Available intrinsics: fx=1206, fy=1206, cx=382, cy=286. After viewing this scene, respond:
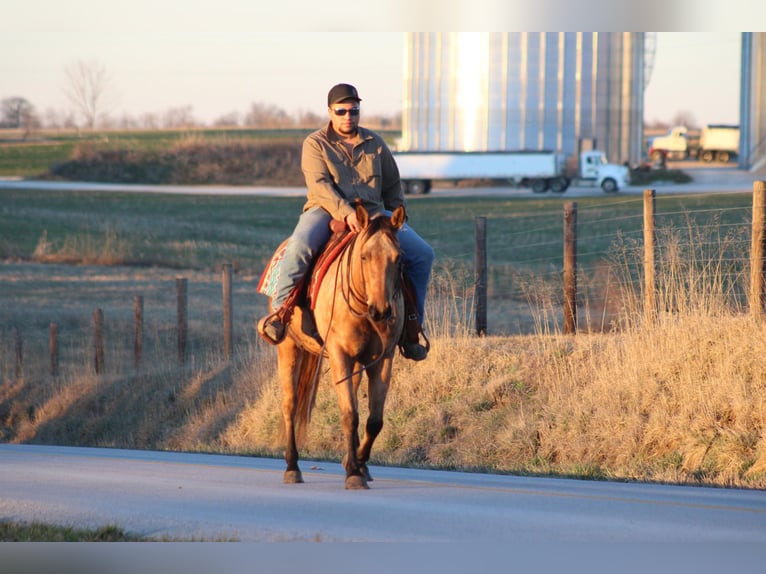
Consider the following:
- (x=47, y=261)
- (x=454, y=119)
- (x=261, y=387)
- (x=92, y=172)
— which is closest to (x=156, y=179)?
(x=92, y=172)

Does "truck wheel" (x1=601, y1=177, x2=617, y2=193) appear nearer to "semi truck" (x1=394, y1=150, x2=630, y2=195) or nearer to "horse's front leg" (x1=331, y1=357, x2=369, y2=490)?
"semi truck" (x1=394, y1=150, x2=630, y2=195)

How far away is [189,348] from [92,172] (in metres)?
68.1

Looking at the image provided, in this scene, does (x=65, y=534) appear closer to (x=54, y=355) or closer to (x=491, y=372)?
(x=491, y=372)

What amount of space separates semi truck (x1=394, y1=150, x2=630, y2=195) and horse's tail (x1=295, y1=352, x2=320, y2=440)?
64392 millimetres

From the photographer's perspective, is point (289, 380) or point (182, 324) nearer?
point (289, 380)

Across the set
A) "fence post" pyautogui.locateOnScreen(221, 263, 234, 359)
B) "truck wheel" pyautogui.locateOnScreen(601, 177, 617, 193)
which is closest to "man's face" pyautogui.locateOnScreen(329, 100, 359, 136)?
"fence post" pyautogui.locateOnScreen(221, 263, 234, 359)

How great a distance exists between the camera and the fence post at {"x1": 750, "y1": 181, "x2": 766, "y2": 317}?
15.1 metres

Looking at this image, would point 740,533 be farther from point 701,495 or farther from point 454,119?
point 454,119

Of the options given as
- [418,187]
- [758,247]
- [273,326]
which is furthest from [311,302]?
[418,187]

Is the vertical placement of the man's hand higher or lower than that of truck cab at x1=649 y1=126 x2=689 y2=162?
lower

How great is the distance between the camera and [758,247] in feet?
50.1

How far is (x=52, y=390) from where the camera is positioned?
23.3 metres

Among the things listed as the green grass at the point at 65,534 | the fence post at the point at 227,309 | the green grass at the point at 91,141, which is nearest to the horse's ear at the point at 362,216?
the green grass at the point at 65,534

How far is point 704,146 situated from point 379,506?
299 feet
